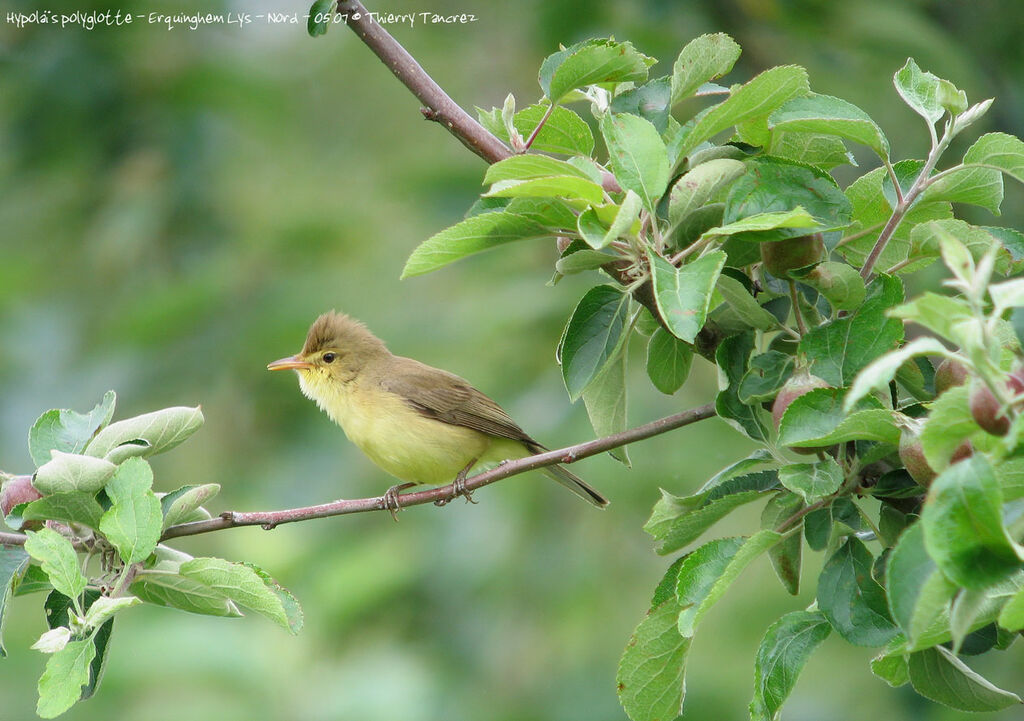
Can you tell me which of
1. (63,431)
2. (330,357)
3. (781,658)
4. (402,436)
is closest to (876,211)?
(781,658)

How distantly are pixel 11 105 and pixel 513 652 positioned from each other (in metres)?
4.64

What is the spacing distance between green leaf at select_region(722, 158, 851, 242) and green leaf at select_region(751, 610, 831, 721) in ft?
2.58

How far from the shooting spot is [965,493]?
1.49 meters

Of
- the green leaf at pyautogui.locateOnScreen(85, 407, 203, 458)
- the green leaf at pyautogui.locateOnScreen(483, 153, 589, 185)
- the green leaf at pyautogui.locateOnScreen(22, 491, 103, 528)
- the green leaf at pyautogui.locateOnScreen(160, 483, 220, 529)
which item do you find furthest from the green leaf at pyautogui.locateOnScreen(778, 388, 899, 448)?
the green leaf at pyautogui.locateOnScreen(22, 491, 103, 528)

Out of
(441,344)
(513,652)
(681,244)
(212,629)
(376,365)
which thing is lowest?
(513,652)

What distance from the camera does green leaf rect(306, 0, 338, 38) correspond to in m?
2.54

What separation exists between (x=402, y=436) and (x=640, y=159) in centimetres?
284

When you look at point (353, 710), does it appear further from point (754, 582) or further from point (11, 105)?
point (11, 105)

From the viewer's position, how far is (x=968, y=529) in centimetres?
151

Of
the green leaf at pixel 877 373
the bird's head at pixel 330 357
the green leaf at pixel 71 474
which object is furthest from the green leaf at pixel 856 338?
the bird's head at pixel 330 357

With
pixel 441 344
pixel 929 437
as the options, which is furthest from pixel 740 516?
pixel 929 437

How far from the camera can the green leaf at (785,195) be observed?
2195 mm

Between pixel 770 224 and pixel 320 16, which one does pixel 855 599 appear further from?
pixel 320 16

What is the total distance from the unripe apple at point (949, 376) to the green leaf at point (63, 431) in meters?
1.85
